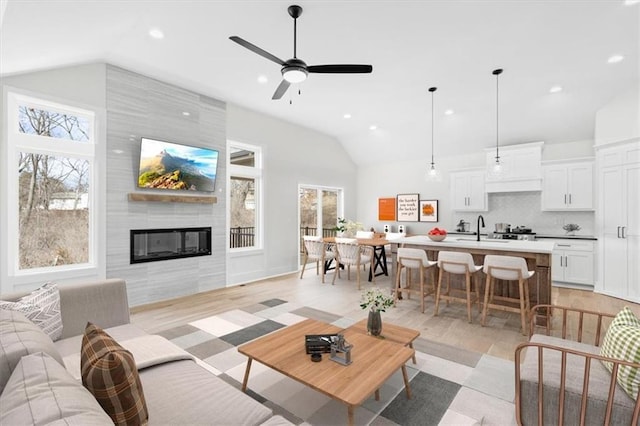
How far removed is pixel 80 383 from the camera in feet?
3.84

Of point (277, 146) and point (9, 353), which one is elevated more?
point (277, 146)

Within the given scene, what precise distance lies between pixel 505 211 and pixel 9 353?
761 cm

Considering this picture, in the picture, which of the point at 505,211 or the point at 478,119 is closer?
the point at 478,119

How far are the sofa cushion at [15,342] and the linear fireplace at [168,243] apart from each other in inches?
114

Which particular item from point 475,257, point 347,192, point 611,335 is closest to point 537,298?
point 475,257

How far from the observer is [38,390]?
979 millimetres

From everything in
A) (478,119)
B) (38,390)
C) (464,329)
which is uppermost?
(478,119)

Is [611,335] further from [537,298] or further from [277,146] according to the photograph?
[277,146]

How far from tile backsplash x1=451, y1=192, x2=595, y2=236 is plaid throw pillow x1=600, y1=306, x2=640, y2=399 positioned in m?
5.23

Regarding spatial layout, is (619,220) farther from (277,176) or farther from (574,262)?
(277,176)

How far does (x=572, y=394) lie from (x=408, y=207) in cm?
662

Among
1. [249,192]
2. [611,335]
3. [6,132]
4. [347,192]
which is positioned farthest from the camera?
[347,192]

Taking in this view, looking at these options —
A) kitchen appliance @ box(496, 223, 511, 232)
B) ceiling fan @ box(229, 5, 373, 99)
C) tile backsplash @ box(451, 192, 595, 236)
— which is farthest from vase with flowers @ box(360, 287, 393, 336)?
tile backsplash @ box(451, 192, 595, 236)

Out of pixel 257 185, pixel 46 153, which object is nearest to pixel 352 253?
pixel 257 185
